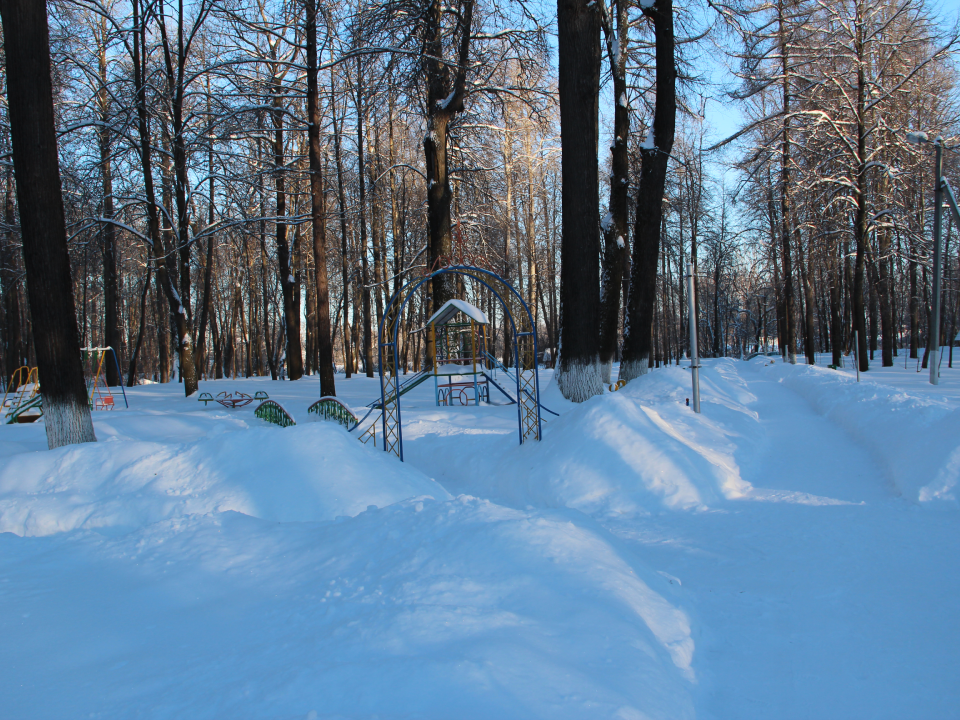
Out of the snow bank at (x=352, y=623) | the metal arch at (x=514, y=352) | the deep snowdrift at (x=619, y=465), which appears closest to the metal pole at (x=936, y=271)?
the deep snowdrift at (x=619, y=465)

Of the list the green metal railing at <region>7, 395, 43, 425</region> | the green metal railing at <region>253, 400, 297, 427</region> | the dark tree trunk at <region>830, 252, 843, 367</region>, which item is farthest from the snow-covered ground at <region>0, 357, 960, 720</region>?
the dark tree trunk at <region>830, 252, 843, 367</region>

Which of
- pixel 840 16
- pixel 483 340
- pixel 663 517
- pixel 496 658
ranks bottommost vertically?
pixel 663 517

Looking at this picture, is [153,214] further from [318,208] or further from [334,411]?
[334,411]

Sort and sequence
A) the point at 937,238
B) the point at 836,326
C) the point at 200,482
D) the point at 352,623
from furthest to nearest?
1. the point at 836,326
2. the point at 937,238
3. the point at 200,482
4. the point at 352,623

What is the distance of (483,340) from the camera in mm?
16234

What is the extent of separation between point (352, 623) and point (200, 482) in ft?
11.5

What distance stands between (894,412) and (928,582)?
5.44 meters

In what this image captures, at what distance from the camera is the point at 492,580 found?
348 cm

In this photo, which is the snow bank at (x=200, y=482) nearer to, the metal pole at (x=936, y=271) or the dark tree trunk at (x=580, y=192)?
the dark tree trunk at (x=580, y=192)

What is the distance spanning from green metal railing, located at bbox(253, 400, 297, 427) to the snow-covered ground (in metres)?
5.51

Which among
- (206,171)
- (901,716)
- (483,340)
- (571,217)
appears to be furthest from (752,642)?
(206,171)

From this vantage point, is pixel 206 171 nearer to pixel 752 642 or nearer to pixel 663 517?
pixel 663 517

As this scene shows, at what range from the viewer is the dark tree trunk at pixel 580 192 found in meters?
10.4

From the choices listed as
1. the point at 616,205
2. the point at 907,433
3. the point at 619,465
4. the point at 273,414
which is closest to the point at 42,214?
the point at 273,414
